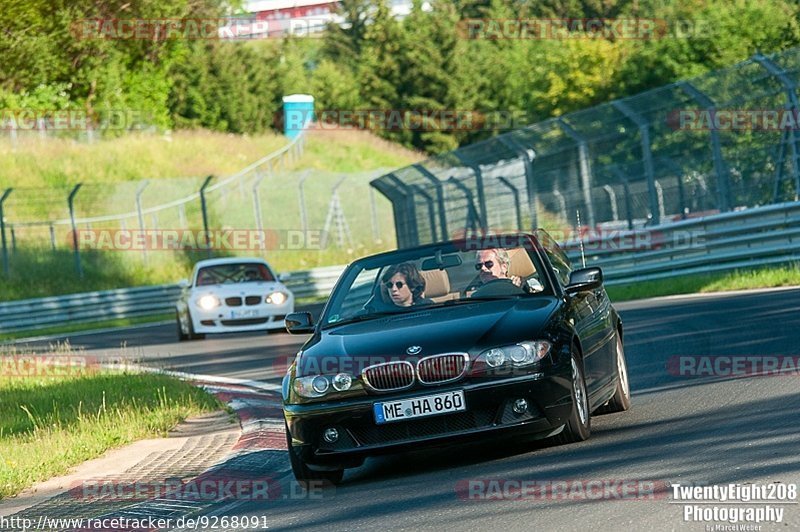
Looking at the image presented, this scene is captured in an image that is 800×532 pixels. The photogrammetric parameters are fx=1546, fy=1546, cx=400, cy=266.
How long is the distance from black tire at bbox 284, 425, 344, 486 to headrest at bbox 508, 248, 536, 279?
175 centimetres

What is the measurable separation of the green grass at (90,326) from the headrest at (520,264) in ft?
81.9

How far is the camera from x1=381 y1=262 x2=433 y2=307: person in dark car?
368 inches

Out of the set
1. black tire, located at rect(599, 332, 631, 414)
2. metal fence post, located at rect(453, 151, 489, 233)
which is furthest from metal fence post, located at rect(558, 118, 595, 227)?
black tire, located at rect(599, 332, 631, 414)

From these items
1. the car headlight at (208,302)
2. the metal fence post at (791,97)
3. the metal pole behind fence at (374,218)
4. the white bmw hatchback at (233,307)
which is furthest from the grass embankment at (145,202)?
the metal fence post at (791,97)

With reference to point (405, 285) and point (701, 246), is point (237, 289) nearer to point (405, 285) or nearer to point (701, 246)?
point (701, 246)

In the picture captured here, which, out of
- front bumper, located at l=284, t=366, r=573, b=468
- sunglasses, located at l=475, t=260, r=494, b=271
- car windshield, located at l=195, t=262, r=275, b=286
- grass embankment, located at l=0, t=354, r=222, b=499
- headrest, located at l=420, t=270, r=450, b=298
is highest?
sunglasses, located at l=475, t=260, r=494, b=271

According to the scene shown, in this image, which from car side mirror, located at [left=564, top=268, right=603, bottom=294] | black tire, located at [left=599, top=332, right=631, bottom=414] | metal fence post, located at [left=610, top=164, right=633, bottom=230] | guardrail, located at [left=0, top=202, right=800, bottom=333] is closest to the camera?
car side mirror, located at [left=564, top=268, right=603, bottom=294]

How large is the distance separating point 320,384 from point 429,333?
65cm

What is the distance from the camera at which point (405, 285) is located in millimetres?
9445

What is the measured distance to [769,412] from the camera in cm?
891

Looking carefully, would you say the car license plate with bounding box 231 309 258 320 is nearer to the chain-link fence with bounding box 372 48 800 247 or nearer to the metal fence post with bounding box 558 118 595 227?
the chain-link fence with bounding box 372 48 800 247

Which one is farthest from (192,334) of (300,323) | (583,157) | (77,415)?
(300,323)

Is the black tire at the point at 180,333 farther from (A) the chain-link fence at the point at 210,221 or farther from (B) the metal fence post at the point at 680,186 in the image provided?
(A) the chain-link fence at the point at 210,221

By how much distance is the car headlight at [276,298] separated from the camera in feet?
78.8
